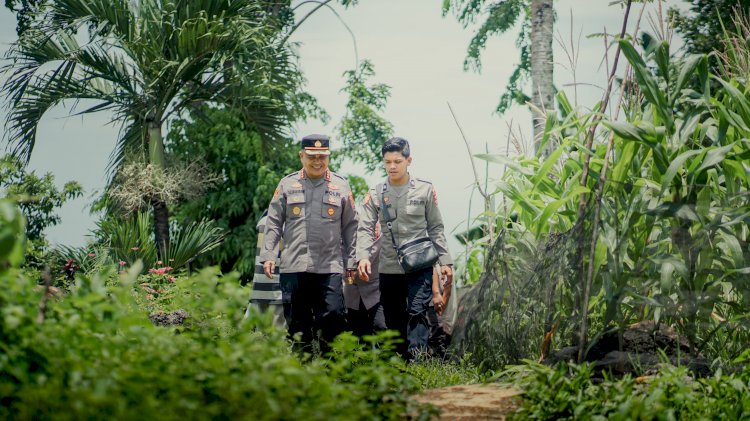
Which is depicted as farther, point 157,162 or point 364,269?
point 157,162

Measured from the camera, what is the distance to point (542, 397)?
377 centimetres

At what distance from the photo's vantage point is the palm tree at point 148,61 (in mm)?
14094

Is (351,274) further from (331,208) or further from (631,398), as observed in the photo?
(631,398)

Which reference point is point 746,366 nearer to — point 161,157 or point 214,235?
point 214,235

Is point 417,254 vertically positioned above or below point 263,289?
above

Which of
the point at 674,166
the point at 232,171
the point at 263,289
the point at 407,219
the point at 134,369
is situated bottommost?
the point at 134,369

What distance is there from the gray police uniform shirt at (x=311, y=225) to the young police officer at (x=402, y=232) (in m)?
0.15

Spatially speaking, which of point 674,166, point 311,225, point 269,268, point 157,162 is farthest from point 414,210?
point 157,162

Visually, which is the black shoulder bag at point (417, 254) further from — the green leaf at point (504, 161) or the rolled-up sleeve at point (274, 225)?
the green leaf at point (504, 161)

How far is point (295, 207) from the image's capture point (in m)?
6.28

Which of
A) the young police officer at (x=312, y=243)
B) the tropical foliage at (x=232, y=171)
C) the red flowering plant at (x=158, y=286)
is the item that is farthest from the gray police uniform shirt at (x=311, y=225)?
the tropical foliage at (x=232, y=171)

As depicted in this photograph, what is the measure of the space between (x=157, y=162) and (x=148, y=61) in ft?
5.30

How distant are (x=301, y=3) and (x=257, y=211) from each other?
4.49 meters

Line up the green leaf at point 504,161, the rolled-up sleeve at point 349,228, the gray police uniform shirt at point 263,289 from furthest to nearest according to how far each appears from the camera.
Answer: the gray police uniform shirt at point 263,289, the rolled-up sleeve at point 349,228, the green leaf at point 504,161
